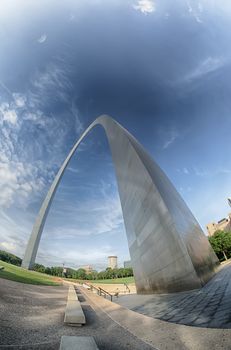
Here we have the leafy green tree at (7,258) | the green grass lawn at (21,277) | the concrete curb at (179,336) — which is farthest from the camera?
the leafy green tree at (7,258)

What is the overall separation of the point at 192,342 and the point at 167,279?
5032 millimetres

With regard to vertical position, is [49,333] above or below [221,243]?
below

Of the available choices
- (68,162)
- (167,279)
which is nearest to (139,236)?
(167,279)

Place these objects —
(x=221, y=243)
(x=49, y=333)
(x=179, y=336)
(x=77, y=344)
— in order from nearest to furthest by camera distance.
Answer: (x=77, y=344) → (x=179, y=336) → (x=49, y=333) → (x=221, y=243)

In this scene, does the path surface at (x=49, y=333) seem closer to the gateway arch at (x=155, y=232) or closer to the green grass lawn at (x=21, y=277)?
the gateway arch at (x=155, y=232)

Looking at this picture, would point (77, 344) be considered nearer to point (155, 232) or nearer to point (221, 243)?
point (155, 232)

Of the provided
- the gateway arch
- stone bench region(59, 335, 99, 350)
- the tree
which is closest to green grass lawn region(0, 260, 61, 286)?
the gateway arch

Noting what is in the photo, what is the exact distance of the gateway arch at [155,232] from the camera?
6.65m

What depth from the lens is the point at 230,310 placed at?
3.17m

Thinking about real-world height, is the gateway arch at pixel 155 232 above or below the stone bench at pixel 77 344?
above

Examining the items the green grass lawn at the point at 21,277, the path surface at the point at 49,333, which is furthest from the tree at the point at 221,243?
the path surface at the point at 49,333

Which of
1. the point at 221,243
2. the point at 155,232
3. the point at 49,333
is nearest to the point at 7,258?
the point at 221,243

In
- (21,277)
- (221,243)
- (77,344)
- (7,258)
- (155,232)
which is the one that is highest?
(7,258)

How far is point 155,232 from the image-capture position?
314 inches
